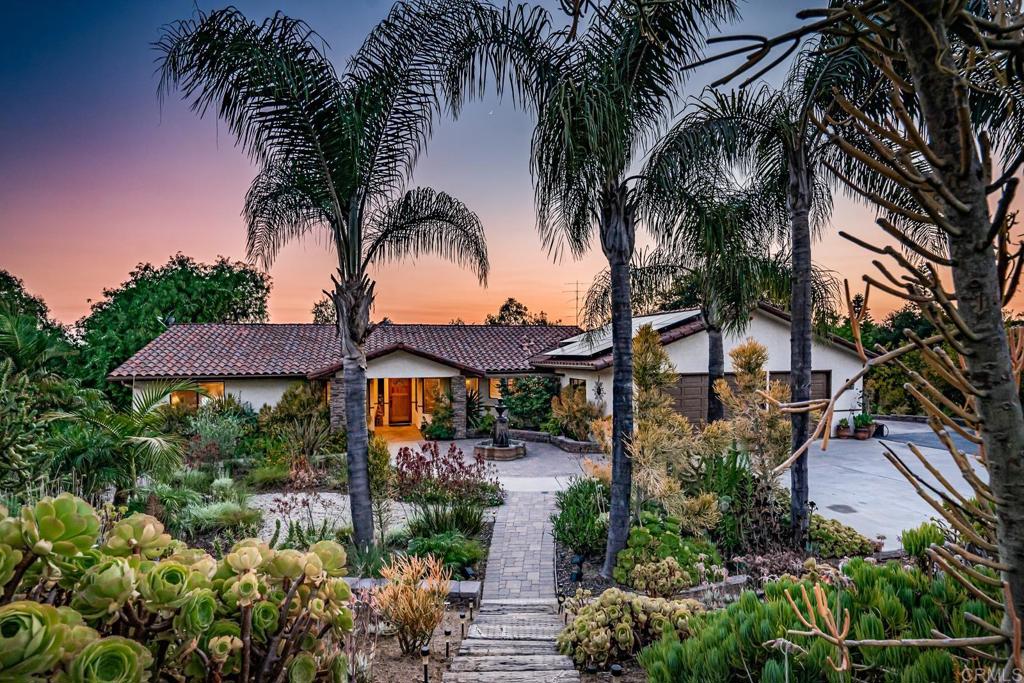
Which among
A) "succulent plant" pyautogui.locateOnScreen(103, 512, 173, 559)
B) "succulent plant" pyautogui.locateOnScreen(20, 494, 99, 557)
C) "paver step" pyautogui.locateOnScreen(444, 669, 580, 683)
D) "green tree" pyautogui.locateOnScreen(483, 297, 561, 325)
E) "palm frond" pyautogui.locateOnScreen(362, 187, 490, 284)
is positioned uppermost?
"green tree" pyautogui.locateOnScreen(483, 297, 561, 325)

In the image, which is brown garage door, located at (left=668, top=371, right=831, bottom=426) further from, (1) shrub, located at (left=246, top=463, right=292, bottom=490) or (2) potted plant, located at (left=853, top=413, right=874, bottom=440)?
(1) shrub, located at (left=246, top=463, right=292, bottom=490)

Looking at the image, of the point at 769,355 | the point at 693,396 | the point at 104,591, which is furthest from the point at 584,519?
the point at 769,355

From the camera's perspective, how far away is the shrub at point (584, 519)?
7914mm

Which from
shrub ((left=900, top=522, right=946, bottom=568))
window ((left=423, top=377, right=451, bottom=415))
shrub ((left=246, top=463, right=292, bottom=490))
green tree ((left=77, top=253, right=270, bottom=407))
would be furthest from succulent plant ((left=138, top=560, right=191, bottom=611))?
green tree ((left=77, top=253, right=270, bottom=407))

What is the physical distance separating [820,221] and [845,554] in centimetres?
764

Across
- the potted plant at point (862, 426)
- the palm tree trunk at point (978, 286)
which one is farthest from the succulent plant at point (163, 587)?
the potted plant at point (862, 426)

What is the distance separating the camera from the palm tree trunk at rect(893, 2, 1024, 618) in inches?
33.1

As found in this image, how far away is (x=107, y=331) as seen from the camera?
2792 centimetres

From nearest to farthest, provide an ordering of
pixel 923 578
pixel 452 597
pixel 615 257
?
pixel 923 578 < pixel 452 597 < pixel 615 257

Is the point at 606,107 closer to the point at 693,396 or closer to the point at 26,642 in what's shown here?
the point at 26,642

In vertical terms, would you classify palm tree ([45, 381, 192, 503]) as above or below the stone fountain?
above

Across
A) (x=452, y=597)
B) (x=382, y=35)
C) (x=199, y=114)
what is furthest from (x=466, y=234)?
(x=452, y=597)

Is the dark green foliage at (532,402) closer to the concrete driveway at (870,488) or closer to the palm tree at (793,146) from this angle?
the concrete driveway at (870,488)

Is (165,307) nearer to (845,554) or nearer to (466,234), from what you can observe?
(466,234)
